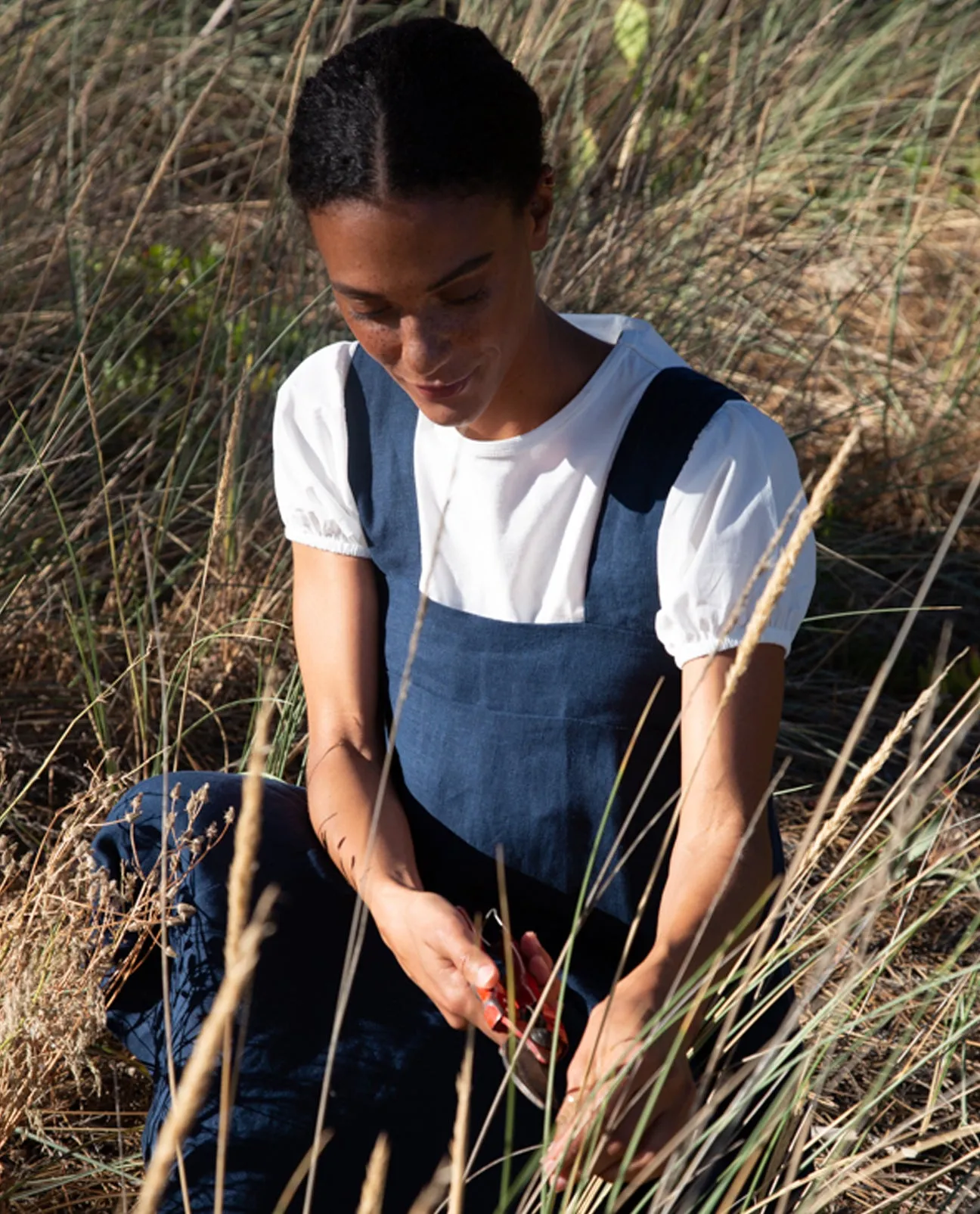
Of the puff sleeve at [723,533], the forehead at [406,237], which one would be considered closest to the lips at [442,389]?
the forehead at [406,237]

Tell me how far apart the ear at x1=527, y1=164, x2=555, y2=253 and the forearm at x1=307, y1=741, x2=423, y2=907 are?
0.61 meters

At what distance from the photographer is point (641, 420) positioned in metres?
1.52

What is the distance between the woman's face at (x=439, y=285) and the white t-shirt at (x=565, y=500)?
0.32 feet

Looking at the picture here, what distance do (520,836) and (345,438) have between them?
1.64ft

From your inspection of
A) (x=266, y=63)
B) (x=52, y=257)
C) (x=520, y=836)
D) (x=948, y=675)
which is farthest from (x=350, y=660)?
(x=266, y=63)

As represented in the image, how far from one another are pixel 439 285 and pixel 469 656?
1.44ft

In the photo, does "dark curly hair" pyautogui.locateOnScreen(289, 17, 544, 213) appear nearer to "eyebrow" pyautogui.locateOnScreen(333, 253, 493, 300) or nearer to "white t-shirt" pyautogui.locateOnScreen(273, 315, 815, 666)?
"eyebrow" pyautogui.locateOnScreen(333, 253, 493, 300)

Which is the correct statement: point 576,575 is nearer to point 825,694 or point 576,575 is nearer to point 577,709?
point 577,709

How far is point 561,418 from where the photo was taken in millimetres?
1538

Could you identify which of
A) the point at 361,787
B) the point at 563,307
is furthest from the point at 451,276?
the point at 563,307

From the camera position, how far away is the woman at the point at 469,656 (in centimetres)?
135

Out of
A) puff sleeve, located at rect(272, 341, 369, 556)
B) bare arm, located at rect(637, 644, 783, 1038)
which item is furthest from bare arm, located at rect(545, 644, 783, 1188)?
puff sleeve, located at rect(272, 341, 369, 556)

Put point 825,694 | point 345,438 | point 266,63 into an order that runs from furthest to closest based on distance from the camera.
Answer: point 266,63, point 825,694, point 345,438

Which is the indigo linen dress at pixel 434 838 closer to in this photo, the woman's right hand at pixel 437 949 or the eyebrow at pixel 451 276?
the woman's right hand at pixel 437 949
